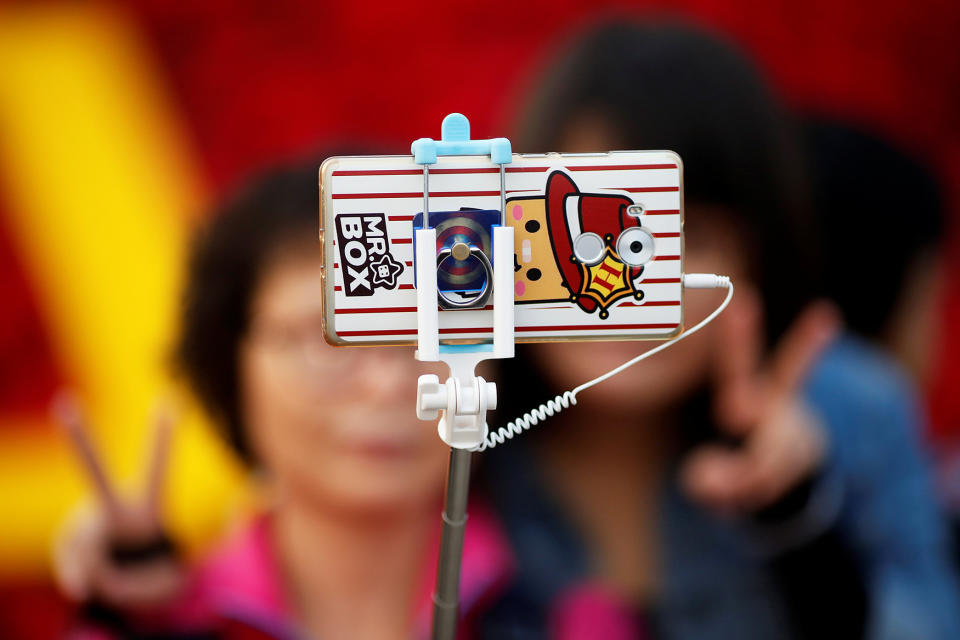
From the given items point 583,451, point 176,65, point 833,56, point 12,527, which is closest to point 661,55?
point 583,451

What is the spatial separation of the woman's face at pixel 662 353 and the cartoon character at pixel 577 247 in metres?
0.41

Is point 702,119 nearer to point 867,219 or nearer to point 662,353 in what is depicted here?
point 662,353

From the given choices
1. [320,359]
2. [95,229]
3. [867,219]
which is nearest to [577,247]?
[320,359]

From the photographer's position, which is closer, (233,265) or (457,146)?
(457,146)

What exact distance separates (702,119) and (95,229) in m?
1.24

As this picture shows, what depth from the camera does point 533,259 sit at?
0.41 metres

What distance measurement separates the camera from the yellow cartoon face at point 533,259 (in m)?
0.41

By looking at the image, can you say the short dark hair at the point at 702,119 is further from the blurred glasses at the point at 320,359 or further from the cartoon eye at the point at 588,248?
the cartoon eye at the point at 588,248

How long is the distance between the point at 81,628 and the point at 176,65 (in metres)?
1.14

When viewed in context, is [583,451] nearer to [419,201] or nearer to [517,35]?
[419,201]

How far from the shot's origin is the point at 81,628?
85cm

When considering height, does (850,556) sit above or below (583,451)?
below

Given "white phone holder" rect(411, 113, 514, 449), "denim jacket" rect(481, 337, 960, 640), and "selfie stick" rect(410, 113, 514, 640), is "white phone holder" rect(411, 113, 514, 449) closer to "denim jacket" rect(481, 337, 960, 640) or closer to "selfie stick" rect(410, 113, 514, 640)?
"selfie stick" rect(410, 113, 514, 640)

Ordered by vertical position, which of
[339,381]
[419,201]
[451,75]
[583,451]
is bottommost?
[583,451]
